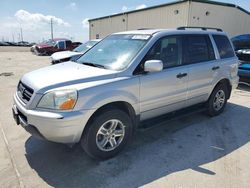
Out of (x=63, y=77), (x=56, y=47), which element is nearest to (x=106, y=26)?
(x=56, y=47)

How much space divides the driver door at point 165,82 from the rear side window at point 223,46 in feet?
4.06

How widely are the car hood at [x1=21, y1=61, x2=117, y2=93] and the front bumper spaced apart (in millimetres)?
330

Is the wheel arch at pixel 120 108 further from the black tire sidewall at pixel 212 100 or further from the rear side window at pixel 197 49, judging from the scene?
the black tire sidewall at pixel 212 100

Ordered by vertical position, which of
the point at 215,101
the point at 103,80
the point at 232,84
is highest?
the point at 103,80

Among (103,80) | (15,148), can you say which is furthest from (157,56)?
(15,148)

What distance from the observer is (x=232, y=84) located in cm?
525

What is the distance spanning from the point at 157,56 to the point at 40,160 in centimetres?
234

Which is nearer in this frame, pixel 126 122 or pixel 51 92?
pixel 51 92

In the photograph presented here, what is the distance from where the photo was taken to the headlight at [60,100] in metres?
2.78

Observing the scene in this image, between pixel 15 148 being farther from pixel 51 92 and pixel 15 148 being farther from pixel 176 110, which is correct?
pixel 176 110

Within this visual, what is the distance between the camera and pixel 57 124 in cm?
273

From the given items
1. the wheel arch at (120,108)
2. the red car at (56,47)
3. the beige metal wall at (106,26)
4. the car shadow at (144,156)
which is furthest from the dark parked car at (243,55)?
the red car at (56,47)

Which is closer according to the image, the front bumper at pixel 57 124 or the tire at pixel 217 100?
the front bumper at pixel 57 124

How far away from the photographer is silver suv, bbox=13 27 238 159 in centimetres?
283
